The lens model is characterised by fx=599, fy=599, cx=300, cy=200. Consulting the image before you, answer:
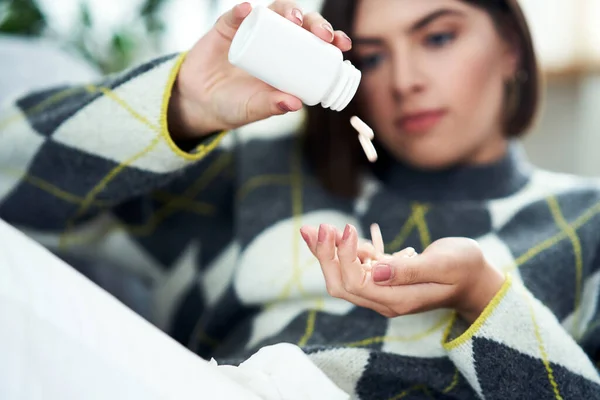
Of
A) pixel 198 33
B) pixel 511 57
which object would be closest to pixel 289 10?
pixel 511 57

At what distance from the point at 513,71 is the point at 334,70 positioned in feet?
1.74

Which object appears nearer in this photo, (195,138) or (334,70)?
(334,70)

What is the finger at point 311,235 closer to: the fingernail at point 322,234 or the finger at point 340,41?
the fingernail at point 322,234

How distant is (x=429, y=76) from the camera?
0.72 metres

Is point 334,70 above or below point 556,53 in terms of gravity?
above

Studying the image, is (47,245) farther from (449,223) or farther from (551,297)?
(551,297)

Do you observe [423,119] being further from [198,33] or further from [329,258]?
[198,33]

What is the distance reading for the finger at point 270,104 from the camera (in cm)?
45

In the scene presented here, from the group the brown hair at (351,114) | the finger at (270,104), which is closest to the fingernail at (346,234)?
the finger at (270,104)

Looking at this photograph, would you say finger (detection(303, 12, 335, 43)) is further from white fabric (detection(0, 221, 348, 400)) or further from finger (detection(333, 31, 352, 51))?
white fabric (detection(0, 221, 348, 400))

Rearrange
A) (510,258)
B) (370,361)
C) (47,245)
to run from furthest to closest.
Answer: (47,245) → (510,258) → (370,361)

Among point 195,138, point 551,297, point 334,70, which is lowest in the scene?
point 551,297

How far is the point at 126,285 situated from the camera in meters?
0.82

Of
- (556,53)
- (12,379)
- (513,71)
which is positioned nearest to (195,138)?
(12,379)
